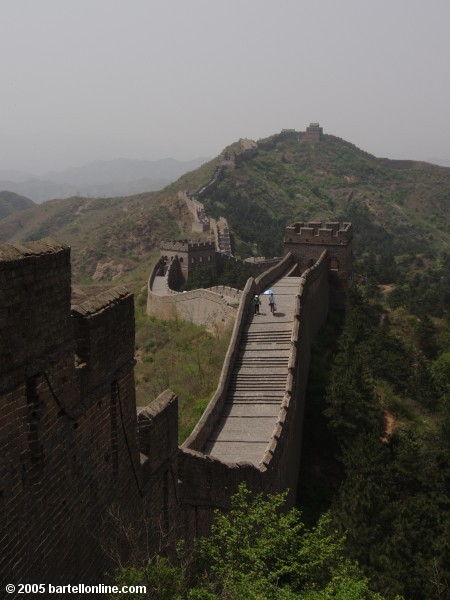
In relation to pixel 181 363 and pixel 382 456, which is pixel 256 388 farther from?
pixel 181 363

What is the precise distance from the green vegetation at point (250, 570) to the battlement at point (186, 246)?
3494 cm

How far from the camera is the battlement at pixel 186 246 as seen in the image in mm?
45344

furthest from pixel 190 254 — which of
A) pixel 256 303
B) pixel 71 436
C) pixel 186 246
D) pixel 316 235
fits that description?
pixel 71 436

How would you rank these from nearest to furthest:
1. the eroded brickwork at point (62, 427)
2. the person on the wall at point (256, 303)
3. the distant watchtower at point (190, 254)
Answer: the eroded brickwork at point (62, 427) → the person on the wall at point (256, 303) → the distant watchtower at point (190, 254)

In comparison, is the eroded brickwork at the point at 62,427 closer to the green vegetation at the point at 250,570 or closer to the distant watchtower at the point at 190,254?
the green vegetation at the point at 250,570

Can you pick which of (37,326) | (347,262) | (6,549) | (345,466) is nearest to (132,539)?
(6,549)

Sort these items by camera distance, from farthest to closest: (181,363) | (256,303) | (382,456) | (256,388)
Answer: (181,363) < (256,303) < (256,388) < (382,456)

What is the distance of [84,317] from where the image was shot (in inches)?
257

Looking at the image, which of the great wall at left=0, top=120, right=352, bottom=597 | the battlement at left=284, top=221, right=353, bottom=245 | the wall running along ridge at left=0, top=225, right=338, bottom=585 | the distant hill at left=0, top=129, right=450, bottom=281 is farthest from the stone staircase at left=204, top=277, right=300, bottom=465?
the distant hill at left=0, top=129, right=450, bottom=281

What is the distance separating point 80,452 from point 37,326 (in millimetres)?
1703

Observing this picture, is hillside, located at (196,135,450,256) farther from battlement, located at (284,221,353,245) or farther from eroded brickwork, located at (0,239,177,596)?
eroded brickwork, located at (0,239,177,596)

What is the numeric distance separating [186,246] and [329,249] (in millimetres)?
13931

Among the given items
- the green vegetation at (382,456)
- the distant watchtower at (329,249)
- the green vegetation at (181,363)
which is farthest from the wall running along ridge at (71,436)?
the distant watchtower at (329,249)

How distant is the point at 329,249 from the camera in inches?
1352
